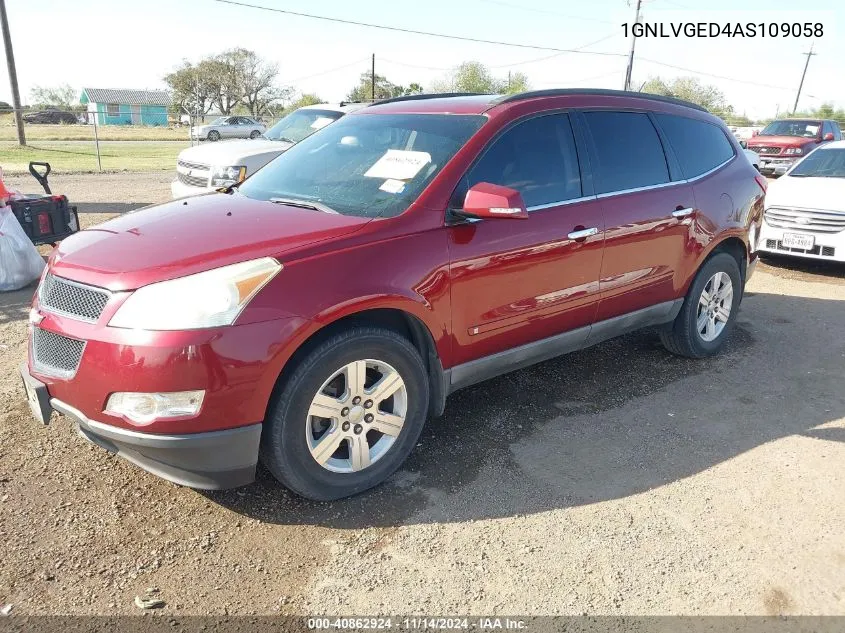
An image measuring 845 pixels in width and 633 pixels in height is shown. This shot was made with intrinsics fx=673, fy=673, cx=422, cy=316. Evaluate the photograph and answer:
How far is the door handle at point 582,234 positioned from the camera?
12.8ft

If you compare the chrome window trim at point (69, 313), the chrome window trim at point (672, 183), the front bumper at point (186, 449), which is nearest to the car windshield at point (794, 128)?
the chrome window trim at point (672, 183)

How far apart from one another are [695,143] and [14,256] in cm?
610

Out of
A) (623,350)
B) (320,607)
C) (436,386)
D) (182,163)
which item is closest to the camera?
(320,607)

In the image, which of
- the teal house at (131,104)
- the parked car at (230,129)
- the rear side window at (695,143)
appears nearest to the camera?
the rear side window at (695,143)

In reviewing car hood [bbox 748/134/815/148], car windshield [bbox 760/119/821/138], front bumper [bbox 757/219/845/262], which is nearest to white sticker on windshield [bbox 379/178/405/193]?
front bumper [bbox 757/219/845/262]

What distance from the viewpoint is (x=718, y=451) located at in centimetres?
379

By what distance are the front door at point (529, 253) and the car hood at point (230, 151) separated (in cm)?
587

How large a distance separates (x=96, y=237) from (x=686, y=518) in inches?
122

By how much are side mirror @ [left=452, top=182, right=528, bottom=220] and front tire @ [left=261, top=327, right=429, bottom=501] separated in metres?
0.72

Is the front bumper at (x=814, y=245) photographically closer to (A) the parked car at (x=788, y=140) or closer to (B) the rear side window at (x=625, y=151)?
(B) the rear side window at (x=625, y=151)

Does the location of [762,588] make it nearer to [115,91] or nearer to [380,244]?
[380,244]

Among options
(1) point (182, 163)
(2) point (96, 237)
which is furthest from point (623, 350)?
(1) point (182, 163)

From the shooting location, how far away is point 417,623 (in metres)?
2.48

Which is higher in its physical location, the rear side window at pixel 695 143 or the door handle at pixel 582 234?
the rear side window at pixel 695 143
